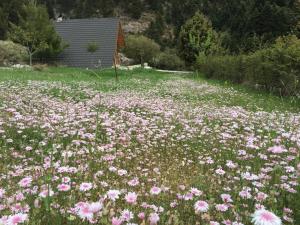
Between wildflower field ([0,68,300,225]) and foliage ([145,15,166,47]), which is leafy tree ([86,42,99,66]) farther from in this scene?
wildflower field ([0,68,300,225])

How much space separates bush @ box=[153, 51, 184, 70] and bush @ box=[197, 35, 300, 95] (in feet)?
72.8

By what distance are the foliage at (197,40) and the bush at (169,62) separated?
120 cm

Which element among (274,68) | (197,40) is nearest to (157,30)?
(197,40)

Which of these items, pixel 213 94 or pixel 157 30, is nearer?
pixel 213 94

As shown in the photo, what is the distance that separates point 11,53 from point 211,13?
33.0 metres

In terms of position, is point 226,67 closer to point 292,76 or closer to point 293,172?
point 292,76

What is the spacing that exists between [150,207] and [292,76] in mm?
12143

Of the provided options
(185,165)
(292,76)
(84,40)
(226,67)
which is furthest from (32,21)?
(185,165)

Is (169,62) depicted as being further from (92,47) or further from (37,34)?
(37,34)

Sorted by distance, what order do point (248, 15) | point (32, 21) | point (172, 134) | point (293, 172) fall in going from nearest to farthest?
point (293, 172) → point (172, 134) → point (32, 21) → point (248, 15)

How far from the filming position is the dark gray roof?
43.2m

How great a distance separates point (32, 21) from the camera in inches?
1553

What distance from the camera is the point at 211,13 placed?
2372 inches

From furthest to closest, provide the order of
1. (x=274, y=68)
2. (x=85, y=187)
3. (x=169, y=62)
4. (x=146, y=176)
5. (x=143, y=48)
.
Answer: (x=143, y=48) → (x=169, y=62) → (x=274, y=68) → (x=146, y=176) → (x=85, y=187)
